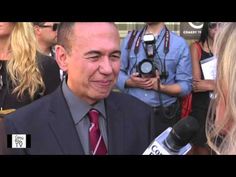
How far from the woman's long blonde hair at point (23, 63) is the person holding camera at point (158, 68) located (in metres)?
0.39

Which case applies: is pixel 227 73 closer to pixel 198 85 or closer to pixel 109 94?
pixel 109 94

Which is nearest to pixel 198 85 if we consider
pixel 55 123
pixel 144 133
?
pixel 144 133

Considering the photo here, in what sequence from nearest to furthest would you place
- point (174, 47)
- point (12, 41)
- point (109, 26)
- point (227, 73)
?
point (227, 73)
point (109, 26)
point (12, 41)
point (174, 47)

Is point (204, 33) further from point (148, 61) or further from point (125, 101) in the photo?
point (125, 101)

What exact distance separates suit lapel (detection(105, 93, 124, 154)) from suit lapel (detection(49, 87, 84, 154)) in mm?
109

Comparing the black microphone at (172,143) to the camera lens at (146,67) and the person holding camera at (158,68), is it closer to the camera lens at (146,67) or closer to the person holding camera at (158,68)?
the person holding camera at (158,68)

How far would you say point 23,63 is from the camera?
1985 millimetres

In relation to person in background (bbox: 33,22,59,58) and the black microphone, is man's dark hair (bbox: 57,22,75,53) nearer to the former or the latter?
person in background (bbox: 33,22,59,58)

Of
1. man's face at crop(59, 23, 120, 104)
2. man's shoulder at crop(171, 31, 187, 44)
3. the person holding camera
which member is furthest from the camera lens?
man's face at crop(59, 23, 120, 104)

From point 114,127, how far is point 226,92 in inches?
20.6

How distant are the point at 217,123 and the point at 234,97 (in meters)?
0.11

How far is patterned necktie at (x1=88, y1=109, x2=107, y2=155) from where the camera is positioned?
150 centimetres

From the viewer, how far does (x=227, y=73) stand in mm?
1081

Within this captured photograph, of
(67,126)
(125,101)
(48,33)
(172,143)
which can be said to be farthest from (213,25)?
(172,143)
